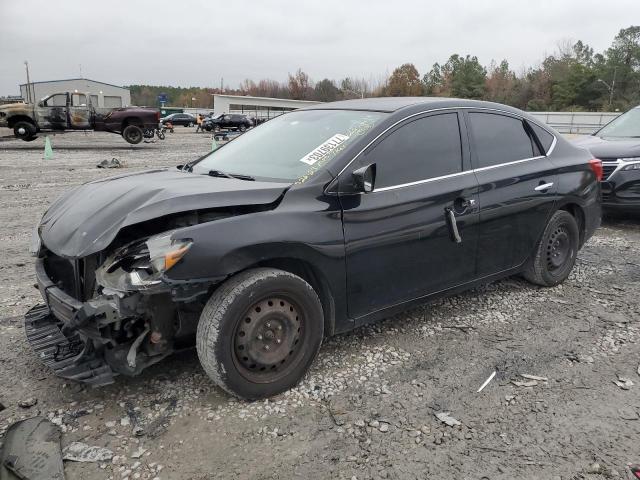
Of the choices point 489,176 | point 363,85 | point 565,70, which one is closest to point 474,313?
point 489,176

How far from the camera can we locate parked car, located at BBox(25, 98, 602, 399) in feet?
8.85

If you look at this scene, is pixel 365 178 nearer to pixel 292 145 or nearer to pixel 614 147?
pixel 292 145

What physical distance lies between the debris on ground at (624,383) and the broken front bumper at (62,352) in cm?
292

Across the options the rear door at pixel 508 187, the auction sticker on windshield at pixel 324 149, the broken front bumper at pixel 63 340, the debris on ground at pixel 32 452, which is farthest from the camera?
the rear door at pixel 508 187

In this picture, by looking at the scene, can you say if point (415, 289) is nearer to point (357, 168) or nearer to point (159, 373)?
point (357, 168)

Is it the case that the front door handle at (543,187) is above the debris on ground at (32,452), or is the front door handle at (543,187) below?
above

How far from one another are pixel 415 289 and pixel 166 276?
171 cm

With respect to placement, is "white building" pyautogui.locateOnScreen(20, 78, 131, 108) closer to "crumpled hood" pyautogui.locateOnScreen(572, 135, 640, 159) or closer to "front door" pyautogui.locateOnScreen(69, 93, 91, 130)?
"front door" pyautogui.locateOnScreen(69, 93, 91, 130)

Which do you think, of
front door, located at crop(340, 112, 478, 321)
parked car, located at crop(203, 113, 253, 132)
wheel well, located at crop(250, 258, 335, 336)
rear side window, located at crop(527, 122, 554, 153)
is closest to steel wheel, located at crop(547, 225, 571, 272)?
rear side window, located at crop(527, 122, 554, 153)

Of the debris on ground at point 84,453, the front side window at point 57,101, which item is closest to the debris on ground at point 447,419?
the debris on ground at point 84,453

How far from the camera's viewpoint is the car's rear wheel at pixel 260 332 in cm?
270

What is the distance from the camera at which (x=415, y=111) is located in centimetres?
366

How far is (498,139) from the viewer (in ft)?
13.6

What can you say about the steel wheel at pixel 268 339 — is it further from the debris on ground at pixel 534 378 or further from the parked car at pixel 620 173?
the parked car at pixel 620 173
